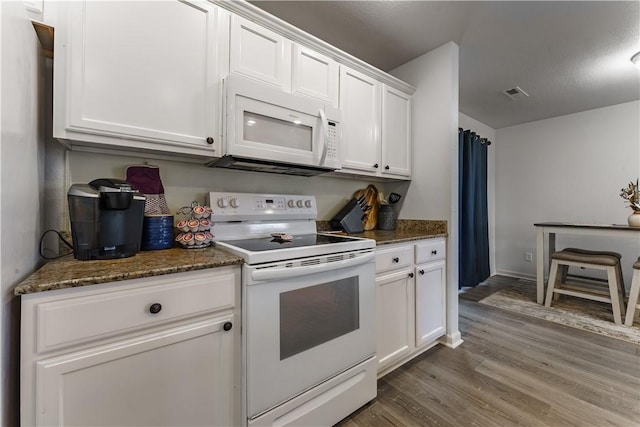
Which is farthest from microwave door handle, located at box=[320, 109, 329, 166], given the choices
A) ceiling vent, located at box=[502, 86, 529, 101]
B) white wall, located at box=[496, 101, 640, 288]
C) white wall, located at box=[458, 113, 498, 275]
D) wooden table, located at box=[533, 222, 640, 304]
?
white wall, located at box=[496, 101, 640, 288]

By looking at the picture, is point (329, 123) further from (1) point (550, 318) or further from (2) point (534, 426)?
(1) point (550, 318)

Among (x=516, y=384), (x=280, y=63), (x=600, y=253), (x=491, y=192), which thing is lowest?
(x=516, y=384)

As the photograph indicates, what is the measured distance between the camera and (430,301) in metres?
1.92

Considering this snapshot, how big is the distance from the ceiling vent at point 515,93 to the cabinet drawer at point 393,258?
238 centimetres

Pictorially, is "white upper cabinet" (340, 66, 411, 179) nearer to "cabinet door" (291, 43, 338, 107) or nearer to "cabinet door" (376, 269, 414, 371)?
"cabinet door" (291, 43, 338, 107)

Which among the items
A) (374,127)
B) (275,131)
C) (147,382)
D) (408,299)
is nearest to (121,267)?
(147,382)

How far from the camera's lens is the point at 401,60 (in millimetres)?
2318

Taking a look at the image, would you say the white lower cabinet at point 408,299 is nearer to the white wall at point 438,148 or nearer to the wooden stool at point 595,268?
the white wall at point 438,148

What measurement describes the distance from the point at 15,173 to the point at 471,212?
148 inches

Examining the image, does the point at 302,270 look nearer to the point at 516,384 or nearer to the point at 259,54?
the point at 259,54

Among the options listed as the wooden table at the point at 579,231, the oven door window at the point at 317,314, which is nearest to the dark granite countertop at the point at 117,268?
the oven door window at the point at 317,314

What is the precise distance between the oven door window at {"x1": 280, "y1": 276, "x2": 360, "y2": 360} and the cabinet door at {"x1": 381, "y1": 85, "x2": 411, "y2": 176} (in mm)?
1134

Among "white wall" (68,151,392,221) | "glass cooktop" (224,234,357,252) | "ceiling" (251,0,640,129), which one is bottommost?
"glass cooktop" (224,234,357,252)

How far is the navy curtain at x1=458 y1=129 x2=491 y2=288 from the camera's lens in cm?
329
